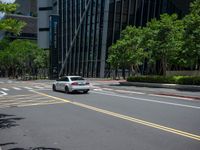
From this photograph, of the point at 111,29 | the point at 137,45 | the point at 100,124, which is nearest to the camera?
the point at 100,124

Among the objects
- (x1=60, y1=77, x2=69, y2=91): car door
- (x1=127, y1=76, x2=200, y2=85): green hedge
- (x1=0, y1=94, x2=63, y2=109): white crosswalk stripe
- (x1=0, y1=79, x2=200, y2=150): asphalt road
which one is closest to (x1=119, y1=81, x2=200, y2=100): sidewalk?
(x1=127, y1=76, x2=200, y2=85): green hedge

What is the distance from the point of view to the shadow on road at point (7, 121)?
43.4 ft

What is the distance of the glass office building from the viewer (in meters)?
67.4

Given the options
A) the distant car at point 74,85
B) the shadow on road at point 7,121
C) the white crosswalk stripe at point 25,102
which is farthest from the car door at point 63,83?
the shadow on road at point 7,121

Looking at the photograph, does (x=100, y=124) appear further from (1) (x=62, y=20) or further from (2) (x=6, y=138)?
(1) (x=62, y=20)

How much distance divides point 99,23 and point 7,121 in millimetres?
55062

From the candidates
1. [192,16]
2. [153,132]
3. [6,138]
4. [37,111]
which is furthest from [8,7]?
[192,16]

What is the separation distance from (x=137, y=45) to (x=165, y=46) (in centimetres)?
742

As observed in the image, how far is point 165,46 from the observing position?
3762 cm

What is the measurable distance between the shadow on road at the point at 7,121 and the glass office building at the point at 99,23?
169 ft

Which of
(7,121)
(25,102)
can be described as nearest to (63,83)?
(25,102)

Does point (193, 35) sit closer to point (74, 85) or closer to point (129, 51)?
point (74, 85)

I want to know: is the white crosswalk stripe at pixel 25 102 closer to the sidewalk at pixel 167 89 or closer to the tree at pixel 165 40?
the sidewalk at pixel 167 89

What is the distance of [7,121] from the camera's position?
1443 centimetres
